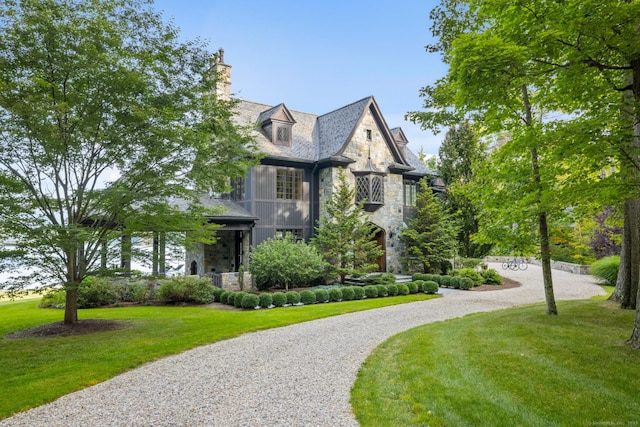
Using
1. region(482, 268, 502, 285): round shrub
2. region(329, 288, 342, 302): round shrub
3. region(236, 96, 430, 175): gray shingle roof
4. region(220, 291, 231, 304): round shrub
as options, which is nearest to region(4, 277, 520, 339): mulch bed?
region(220, 291, 231, 304): round shrub

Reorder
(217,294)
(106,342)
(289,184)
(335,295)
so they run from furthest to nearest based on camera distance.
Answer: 1. (289,184)
2. (217,294)
3. (335,295)
4. (106,342)

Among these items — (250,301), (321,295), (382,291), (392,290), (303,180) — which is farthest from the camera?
(303,180)

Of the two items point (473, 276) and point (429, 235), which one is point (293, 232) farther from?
point (473, 276)

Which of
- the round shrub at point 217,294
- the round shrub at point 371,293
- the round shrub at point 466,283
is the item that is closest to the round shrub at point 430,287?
the round shrub at point 466,283

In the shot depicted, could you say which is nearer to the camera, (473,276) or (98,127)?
(98,127)

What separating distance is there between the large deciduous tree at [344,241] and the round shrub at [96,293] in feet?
29.6

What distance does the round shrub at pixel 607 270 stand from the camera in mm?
19734

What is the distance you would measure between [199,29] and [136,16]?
5.22ft

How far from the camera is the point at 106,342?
902 cm

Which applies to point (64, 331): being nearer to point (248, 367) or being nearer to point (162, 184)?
point (162, 184)

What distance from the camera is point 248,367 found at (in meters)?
7.06

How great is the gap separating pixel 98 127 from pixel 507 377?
10.6 meters

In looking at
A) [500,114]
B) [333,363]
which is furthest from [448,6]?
[333,363]

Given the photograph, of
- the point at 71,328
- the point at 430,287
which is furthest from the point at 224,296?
the point at 430,287
